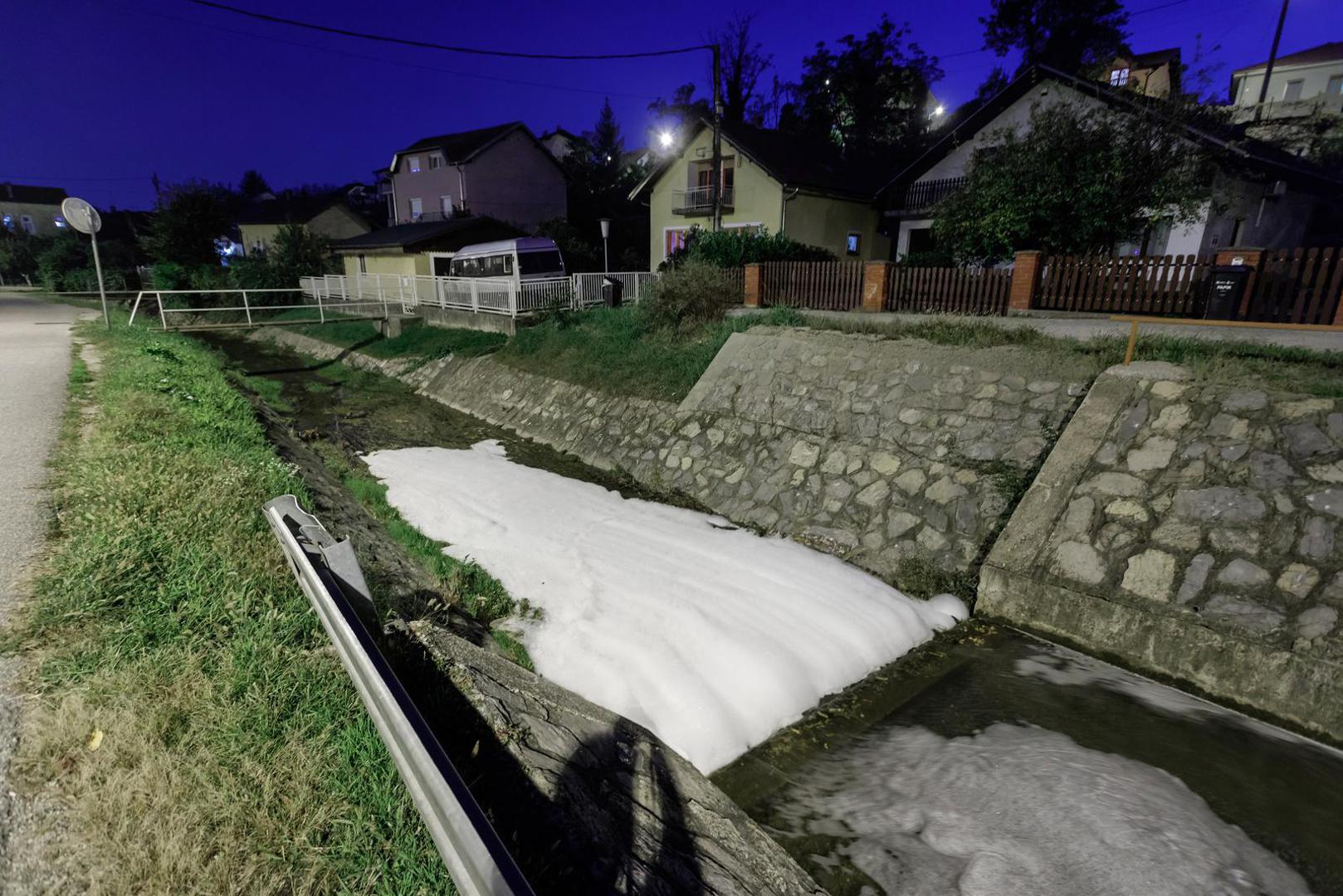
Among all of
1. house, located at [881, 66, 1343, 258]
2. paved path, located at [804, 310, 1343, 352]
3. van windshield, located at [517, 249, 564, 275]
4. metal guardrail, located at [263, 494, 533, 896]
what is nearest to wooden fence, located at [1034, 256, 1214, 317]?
paved path, located at [804, 310, 1343, 352]

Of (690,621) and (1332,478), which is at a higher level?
(1332,478)

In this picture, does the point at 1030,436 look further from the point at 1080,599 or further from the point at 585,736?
the point at 585,736

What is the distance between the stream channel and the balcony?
79.8 feet

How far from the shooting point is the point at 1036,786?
393cm

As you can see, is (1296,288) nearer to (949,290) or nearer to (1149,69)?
(949,290)

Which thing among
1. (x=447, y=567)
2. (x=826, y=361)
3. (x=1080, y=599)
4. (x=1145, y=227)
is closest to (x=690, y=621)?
(x=447, y=567)

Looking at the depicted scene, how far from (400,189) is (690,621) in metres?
43.9

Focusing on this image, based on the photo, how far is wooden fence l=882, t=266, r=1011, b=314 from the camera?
11.0m

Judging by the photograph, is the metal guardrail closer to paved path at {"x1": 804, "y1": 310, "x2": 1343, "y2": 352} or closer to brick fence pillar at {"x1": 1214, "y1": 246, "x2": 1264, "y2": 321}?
paved path at {"x1": 804, "y1": 310, "x2": 1343, "y2": 352}

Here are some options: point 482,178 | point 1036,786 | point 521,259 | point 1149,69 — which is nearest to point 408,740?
point 1036,786

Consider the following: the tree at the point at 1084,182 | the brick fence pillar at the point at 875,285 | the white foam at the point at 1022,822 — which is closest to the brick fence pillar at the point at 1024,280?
the brick fence pillar at the point at 875,285

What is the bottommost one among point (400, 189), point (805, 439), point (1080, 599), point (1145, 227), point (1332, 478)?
point (1080, 599)

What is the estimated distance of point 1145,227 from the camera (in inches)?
507

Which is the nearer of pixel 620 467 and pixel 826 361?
pixel 826 361
